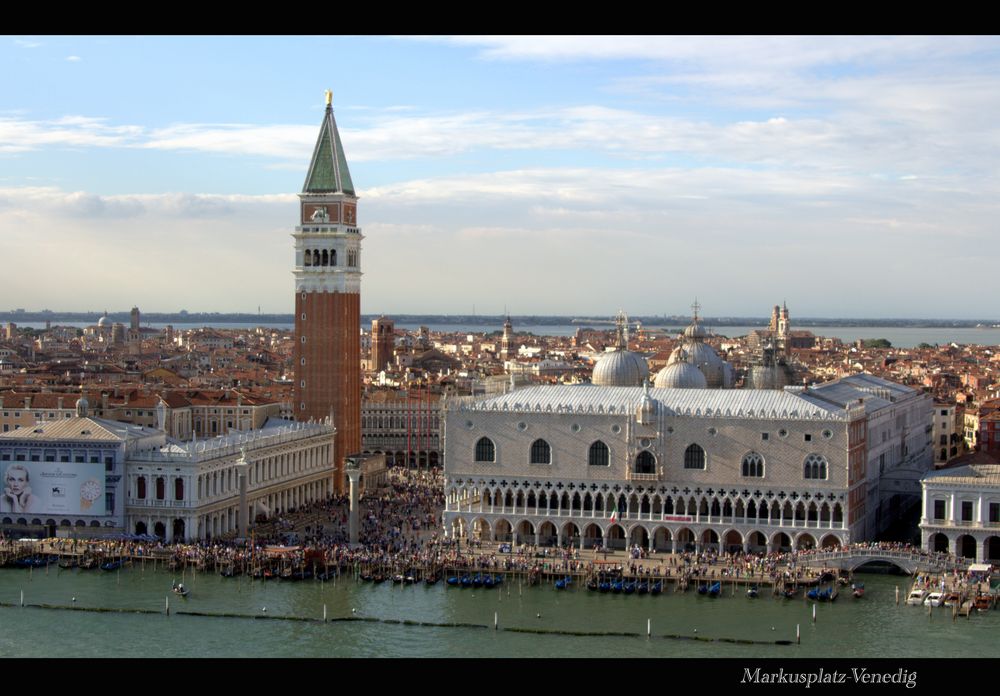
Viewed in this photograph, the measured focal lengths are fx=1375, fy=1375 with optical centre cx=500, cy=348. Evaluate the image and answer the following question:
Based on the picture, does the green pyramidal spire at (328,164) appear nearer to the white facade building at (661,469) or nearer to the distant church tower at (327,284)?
the distant church tower at (327,284)

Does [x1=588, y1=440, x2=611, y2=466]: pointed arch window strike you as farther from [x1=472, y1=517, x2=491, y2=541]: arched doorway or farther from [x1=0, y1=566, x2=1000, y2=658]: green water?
[x1=0, y1=566, x2=1000, y2=658]: green water

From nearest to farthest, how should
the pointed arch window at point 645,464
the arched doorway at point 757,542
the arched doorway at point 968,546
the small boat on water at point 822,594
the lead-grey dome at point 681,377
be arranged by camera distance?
the small boat on water at point 822,594, the arched doorway at point 968,546, the arched doorway at point 757,542, the pointed arch window at point 645,464, the lead-grey dome at point 681,377

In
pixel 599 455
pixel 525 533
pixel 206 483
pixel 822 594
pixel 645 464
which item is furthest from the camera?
pixel 206 483

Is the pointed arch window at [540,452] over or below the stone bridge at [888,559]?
over

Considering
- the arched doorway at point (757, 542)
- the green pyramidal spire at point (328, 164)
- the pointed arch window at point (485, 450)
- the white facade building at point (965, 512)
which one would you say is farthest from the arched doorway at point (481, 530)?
the green pyramidal spire at point (328, 164)

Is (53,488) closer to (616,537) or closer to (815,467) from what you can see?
(616,537)

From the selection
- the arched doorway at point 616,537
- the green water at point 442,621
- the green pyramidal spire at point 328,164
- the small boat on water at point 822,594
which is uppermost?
the green pyramidal spire at point 328,164

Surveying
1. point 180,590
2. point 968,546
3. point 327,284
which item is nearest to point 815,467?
point 968,546
